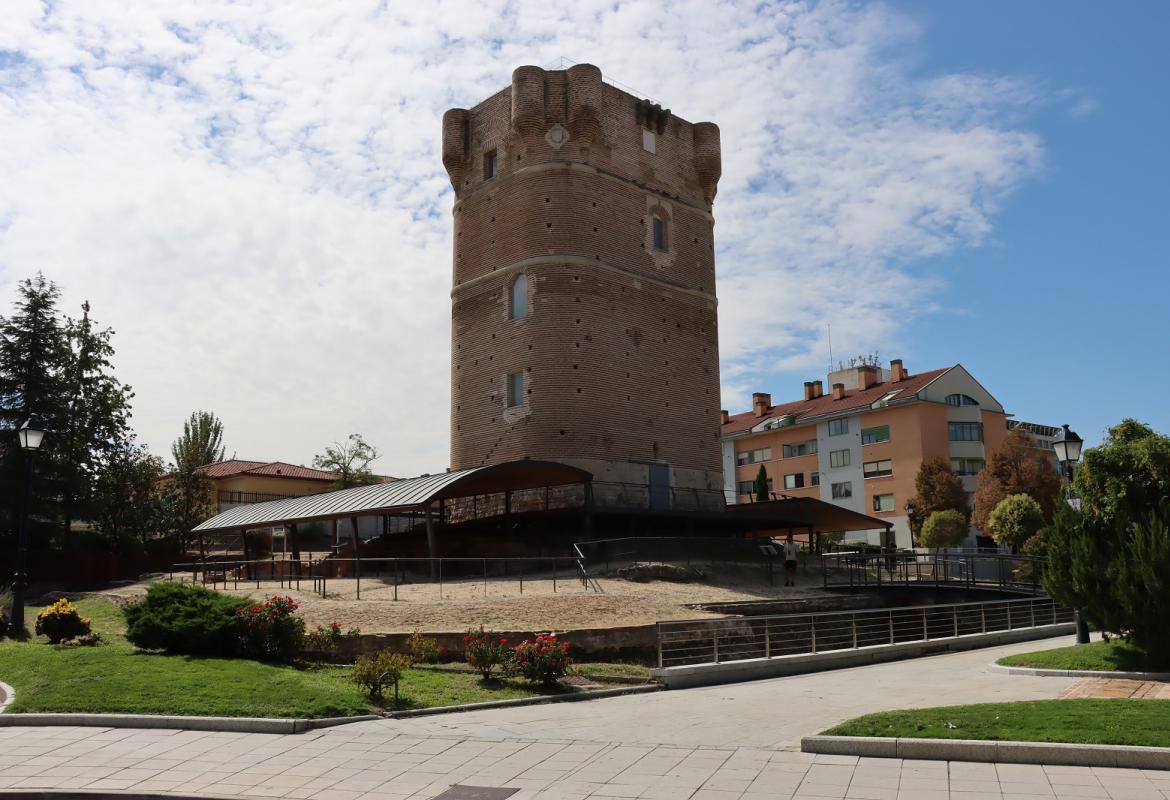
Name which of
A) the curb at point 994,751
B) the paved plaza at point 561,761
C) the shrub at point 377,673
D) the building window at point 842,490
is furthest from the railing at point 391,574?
the building window at point 842,490

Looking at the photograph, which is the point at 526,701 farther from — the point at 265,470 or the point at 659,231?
the point at 265,470

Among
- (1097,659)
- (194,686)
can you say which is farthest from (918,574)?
(194,686)

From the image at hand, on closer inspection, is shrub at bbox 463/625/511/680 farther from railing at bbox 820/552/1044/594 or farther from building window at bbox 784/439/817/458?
building window at bbox 784/439/817/458

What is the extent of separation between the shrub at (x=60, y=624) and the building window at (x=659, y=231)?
28.9 metres

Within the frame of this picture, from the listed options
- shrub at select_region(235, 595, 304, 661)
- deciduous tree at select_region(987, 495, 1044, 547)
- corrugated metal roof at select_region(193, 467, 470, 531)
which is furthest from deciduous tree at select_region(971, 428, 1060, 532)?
shrub at select_region(235, 595, 304, 661)

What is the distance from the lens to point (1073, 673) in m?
15.0

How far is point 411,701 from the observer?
13.5m

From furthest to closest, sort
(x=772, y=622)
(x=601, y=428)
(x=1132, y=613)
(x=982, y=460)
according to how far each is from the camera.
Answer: (x=982, y=460), (x=601, y=428), (x=772, y=622), (x=1132, y=613)

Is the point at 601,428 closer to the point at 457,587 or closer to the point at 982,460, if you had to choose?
the point at 457,587

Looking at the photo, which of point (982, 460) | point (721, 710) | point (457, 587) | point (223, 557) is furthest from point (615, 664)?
point (982, 460)

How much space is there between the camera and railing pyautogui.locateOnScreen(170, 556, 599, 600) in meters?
25.0

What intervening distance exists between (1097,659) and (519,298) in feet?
88.8

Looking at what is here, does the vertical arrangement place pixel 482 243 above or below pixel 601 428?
above

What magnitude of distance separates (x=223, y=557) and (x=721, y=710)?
3451 cm
